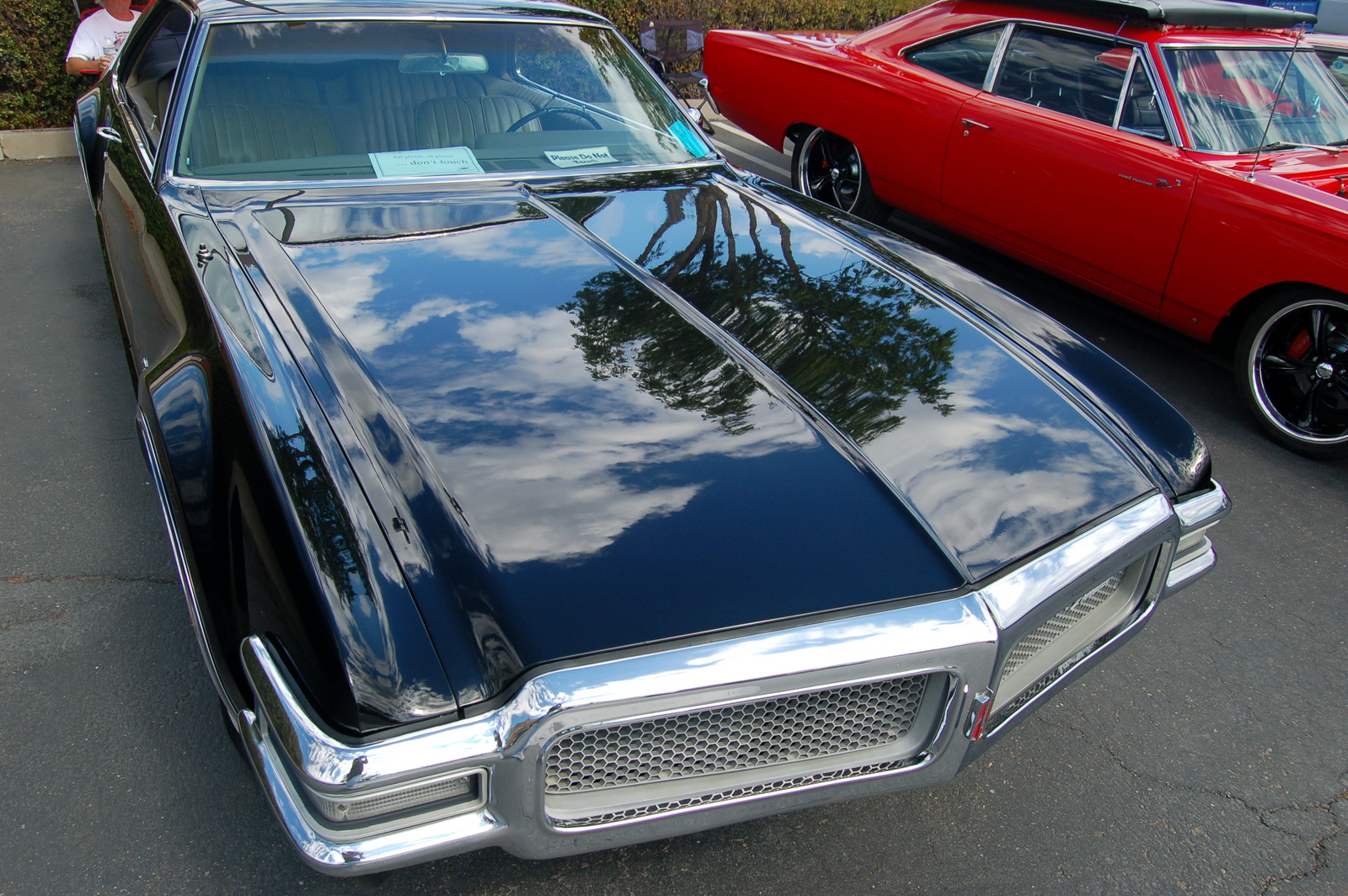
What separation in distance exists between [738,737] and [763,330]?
970mm

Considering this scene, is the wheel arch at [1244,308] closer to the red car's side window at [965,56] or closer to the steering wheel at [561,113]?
Answer: the red car's side window at [965,56]

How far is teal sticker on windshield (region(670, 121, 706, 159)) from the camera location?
3193 millimetres

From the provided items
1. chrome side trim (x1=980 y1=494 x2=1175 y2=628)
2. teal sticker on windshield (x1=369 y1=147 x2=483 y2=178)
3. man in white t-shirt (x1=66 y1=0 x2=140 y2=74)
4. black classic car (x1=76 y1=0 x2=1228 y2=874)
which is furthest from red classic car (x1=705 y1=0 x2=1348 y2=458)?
man in white t-shirt (x1=66 y1=0 x2=140 y2=74)

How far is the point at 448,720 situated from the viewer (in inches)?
51.1

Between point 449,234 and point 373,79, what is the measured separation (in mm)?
812

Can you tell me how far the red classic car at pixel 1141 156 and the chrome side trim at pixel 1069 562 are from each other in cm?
205

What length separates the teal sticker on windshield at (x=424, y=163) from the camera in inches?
106

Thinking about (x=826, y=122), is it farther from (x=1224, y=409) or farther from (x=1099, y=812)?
(x=1099, y=812)

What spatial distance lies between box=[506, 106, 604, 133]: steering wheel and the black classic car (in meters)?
0.40

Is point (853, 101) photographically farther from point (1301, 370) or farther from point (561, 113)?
point (1301, 370)

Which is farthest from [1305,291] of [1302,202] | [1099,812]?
[1099,812]

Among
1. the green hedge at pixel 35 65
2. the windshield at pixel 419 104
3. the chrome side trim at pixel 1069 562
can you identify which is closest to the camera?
the chrome side trim at pixel 1069 562

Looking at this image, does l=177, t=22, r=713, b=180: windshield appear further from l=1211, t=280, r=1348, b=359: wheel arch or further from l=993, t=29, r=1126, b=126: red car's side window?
l=1211, t=280, r=1348, b=359: wheel arch

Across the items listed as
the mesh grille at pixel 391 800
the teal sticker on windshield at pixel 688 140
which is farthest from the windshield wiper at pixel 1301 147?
the mesh grille at pixel 391 800
